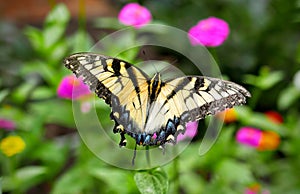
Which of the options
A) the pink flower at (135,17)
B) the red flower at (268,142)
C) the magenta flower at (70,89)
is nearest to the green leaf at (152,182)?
the magenta flower at (70,89)

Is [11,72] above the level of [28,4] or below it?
below

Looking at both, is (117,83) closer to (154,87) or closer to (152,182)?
(154,87)

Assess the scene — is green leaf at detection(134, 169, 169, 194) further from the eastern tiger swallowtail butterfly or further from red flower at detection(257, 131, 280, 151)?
red flower at detection(257, 131, 280, 151)

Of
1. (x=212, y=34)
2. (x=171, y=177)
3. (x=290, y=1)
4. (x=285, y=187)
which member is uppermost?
(x=290, y=1)

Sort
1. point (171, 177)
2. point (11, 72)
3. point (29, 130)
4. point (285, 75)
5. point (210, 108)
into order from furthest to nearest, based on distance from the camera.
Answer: point (285, 75) < point (11, 72) < point (29, 130) < point (171, 177) < point (210, 108)

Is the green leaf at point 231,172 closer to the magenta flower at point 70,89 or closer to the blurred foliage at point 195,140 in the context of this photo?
the blurred foliage at point 195,140

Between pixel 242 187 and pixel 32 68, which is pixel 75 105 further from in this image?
pixel 242 187

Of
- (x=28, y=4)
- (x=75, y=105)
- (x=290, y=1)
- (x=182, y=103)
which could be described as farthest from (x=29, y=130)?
(x=28, y=4)
